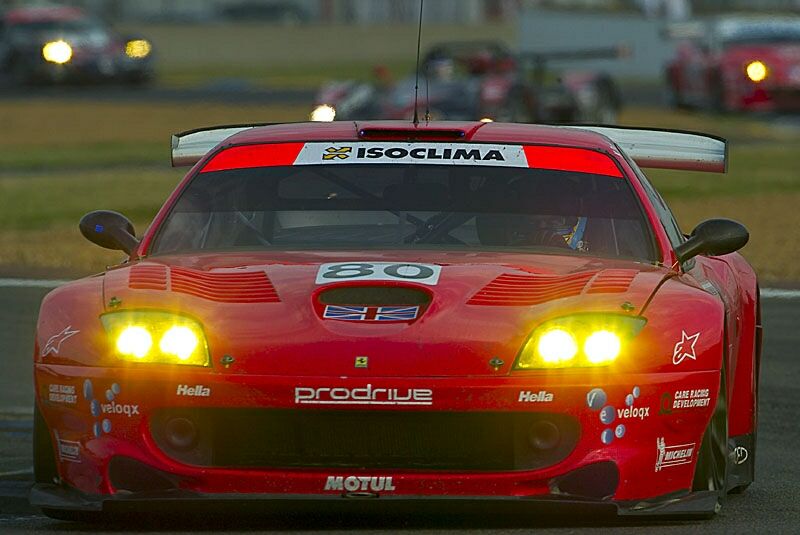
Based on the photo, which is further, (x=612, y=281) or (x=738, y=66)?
(x=738, y=66)

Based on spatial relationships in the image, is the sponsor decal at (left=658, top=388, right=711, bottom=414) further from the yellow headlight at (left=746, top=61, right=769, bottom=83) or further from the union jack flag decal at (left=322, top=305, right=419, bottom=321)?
the yellow headlight at (left=746, top=61, right=769, bottom=83)

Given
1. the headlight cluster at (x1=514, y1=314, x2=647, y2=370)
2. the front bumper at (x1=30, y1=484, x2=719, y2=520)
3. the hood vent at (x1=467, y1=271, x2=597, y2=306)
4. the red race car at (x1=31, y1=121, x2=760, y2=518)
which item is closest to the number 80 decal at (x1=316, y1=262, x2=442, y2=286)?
the red race car at (x1=31, y1=121, x2=760, y2=518)

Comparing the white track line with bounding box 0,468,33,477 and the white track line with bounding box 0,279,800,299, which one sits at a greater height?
the white track line with bounding box 0,279,800,299

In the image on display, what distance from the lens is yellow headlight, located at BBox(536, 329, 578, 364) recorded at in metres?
5.25

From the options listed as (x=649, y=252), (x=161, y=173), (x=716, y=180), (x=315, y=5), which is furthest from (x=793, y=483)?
(x=315, y=5)

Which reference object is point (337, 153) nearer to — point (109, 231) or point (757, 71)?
point (109, 231)

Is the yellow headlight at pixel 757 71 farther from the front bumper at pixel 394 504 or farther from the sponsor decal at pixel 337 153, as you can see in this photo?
the front bumper at pixel 394 504

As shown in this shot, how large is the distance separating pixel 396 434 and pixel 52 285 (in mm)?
8365

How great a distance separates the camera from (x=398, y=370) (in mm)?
5188

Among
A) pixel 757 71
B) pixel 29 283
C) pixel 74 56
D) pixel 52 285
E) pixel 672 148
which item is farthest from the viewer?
pixel 74 56

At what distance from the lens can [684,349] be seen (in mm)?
5352

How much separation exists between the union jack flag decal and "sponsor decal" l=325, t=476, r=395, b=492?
1.36ft

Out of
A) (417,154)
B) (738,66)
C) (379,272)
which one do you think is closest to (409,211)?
(417,154)

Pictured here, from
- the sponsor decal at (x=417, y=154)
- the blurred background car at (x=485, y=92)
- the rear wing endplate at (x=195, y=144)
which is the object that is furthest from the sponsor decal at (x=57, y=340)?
the blurred background car at (x=485, y=92)
